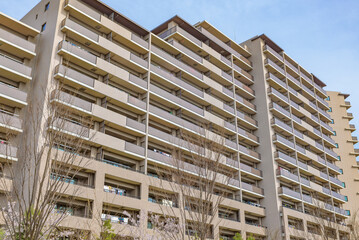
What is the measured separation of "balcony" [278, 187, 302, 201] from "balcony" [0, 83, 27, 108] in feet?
105

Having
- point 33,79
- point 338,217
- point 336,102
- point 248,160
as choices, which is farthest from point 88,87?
point 336,102

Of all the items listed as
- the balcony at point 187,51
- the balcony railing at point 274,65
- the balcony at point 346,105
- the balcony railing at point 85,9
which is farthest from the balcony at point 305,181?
the balcony railing at point 85,9

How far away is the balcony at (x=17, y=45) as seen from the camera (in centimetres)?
3039

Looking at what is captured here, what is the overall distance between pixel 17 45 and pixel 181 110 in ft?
60.8

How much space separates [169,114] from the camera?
4009 centimetres

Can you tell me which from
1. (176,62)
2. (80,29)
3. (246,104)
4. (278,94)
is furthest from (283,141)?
(80,29)

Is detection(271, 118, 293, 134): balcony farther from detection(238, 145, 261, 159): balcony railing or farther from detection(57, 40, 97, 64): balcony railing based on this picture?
detection(57, 40, 97, 64): balcony railing

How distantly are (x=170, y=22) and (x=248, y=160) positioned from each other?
2050 cm

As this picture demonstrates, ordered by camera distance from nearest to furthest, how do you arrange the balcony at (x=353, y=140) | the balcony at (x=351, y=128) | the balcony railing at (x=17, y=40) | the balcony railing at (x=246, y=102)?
the balcony railing at (x=17, y=40), the balcony railing at (x=246, y=102), the balcony at (x=353, y=140), the balcony at (x=351, y=128)

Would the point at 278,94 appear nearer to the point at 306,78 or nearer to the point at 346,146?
the point at 306,78

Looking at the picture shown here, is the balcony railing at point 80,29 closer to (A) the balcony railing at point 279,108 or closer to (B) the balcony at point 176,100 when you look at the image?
(B) the balcony at point 176,100

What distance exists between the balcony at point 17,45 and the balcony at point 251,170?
88.6 feet

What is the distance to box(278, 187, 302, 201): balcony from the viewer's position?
154 feet

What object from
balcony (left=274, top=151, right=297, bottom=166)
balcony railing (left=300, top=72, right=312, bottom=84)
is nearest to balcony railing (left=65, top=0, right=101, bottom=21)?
balcony (left=274, top=151, right=297, bottom=166)
